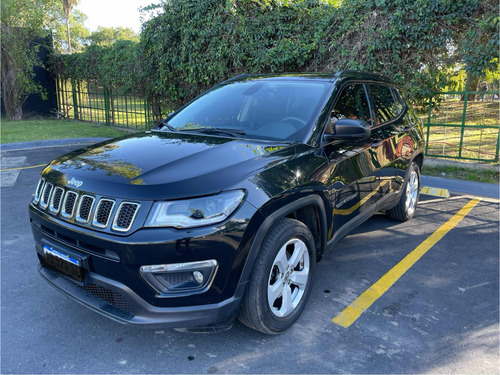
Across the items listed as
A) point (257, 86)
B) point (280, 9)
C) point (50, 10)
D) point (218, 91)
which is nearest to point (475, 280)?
point (257, 86)

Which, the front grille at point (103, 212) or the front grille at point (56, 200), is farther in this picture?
the front grille at point (56, 200)

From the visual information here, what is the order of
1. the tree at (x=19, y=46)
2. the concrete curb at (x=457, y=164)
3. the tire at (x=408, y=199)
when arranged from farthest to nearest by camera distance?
the tree at (x=19, y=46)
the concrete curb at (x=457, y=164)
the tire at (x=408, y=199)

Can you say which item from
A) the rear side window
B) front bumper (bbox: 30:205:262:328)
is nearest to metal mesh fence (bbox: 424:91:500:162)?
the rear side window

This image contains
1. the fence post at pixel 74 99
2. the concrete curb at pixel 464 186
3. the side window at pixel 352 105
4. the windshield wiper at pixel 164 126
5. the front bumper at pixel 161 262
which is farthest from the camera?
the fence post at pixel 74 99

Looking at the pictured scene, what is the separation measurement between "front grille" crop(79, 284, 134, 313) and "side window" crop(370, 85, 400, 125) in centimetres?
306

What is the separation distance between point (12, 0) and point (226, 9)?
11181 millimetres

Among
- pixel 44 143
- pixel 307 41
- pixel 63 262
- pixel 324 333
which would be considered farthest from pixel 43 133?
pixel 324 333

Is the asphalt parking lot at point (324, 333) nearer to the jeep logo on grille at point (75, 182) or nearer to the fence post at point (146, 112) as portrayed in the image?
the jeep logo on grille at point (75, 182)

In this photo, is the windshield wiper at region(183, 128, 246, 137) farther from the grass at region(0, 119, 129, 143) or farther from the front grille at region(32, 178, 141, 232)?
the grass at region(0, 119, 129, 143)

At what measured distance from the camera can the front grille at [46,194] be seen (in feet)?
9.41

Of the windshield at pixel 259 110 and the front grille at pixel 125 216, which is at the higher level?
the windshield at pixel 259 110

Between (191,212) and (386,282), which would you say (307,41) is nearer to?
(386,282)

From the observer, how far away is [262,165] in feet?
9.01

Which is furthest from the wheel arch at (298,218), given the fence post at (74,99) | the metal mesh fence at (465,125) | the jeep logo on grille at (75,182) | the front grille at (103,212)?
the fence post at (74,99)
